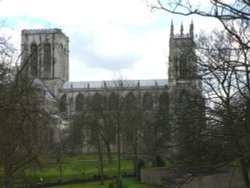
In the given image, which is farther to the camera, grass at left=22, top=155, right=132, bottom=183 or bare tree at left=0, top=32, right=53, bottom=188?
grass at left=22, top=155, right=132, bottom=183

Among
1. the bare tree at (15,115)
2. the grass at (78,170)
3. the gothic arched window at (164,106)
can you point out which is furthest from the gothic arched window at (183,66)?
the grass at (78,170)

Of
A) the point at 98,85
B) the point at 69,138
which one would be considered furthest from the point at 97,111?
the point at 98,85

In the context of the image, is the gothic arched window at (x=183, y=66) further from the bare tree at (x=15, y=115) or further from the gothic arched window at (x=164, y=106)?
the gothic arched window at (x=164, y=106)

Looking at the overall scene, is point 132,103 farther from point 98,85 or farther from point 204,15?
point 98,85

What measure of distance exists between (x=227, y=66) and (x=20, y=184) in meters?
25.9

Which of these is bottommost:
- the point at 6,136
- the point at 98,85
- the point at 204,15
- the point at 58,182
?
the point at 58,182

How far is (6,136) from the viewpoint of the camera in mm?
18516

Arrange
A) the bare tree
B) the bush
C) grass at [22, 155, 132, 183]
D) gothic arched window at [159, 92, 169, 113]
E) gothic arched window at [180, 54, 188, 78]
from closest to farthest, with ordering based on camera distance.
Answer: the bare tree
gothic arched window at [180, 54, 188, 78]
gothic arched window at [159, 92, 169, 113]
the bush
grass at [22, 155, 132, 183]

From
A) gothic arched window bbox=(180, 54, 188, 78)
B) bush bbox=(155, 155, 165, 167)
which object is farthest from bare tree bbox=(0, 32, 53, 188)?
bush bbox=(155, 155, 165, 167)

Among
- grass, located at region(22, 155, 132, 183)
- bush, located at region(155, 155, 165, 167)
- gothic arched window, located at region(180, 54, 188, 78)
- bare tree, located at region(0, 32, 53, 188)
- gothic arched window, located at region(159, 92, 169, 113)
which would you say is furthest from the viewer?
grass, located at region(22, 155, 132, 183)

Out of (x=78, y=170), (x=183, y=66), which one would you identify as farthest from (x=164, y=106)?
(x=183, y=66)

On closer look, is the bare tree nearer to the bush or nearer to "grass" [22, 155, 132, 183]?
the bush

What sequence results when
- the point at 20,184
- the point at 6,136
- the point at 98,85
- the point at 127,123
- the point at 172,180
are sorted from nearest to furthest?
1. the point at 172,180
2. the point at 6,136
3. the point at 20,184
4. the point at 127,123
5. the point at 98,85

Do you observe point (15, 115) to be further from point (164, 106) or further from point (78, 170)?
point (78, 170)
